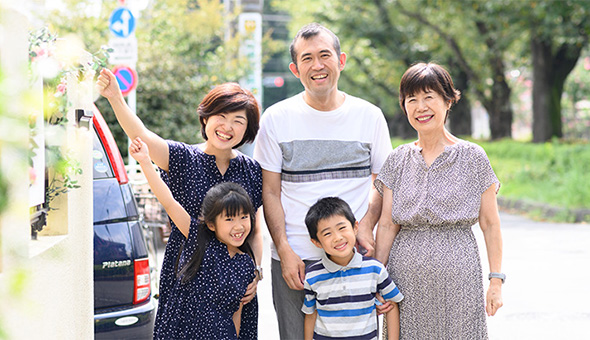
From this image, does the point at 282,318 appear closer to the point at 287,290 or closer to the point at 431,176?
the point at 287,290

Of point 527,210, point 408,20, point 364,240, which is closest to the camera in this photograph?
point 364,240

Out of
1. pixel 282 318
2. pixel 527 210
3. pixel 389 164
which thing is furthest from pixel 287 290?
pixel 527 210

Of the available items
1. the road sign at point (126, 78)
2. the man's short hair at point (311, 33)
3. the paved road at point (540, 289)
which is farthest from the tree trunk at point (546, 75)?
the man's short hair at point (311, 33)

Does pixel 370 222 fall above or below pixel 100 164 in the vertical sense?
below

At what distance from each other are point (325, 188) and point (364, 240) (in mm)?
317

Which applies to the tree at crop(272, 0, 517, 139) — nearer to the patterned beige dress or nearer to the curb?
the curb

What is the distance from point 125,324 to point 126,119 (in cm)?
113

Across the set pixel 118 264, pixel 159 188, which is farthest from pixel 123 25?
pixel 159 188

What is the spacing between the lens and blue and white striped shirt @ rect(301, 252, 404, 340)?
122 inches

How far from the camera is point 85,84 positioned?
283 centimetres

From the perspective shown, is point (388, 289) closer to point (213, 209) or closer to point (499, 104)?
point (213, 209)

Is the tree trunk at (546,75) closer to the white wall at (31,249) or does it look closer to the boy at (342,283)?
the boy at (342,283)

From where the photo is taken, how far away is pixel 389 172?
10.5 feet

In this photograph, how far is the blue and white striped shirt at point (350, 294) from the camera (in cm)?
309
